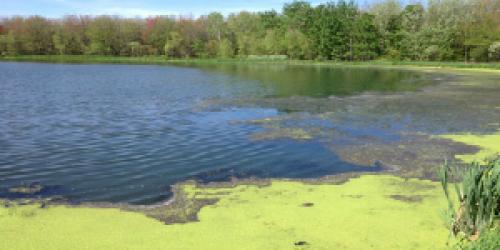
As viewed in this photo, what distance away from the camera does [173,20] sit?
105500mm

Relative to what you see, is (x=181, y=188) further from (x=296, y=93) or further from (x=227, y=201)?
(x=296, y=93)

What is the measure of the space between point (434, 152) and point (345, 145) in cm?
252

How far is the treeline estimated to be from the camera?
230 ft

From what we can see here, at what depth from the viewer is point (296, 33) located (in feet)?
285

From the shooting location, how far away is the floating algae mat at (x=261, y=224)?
682 centimetres

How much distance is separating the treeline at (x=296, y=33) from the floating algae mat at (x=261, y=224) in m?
60.6

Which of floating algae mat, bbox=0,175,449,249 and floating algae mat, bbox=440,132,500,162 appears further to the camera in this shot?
floating algae mat, bbox=440,132,500,162

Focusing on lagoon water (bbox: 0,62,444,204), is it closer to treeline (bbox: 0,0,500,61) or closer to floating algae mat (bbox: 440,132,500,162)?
floating algae mat (bbox: 440,132,500,162)

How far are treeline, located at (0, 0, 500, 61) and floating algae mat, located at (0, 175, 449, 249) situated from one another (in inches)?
2387

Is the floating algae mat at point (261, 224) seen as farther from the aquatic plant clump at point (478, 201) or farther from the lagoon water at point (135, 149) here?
the lagoon water at point (135, 149)

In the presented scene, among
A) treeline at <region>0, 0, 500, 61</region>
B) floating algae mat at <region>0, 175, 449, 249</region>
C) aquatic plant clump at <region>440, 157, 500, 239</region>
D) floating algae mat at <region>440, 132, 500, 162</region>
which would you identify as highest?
treeline at <region>0, 0, 500, 61</region>

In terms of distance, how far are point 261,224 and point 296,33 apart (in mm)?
81902

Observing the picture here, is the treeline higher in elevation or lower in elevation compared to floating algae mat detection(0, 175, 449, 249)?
higher

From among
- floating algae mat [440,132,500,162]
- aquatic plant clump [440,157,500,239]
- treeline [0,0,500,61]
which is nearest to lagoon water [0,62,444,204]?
floating algae mat [440,132,500,162]
